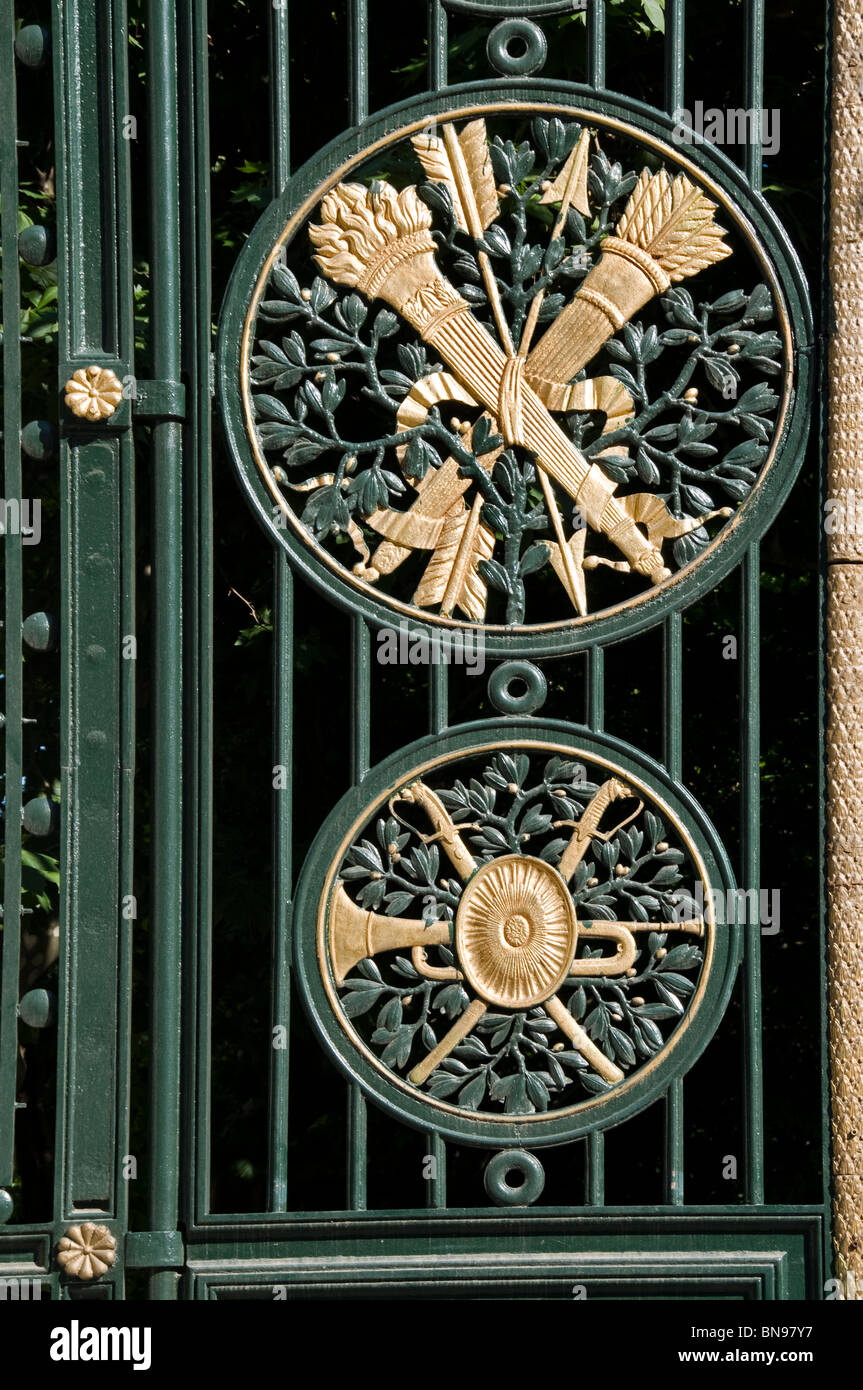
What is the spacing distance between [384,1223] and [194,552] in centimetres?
132

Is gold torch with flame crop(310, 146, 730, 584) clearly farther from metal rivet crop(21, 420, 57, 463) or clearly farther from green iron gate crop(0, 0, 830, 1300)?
metal rivet crop(21, 420, 57, 463)

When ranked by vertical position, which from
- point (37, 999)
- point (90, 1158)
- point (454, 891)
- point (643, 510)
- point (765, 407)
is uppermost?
point (765, 407)

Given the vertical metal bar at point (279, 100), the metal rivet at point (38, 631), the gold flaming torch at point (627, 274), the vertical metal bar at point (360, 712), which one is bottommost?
the vertical metal bar at point (360, 712)

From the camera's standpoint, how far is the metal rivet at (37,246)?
3.39 metres

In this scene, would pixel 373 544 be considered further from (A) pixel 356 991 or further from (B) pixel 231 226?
(A) pixel 356 991

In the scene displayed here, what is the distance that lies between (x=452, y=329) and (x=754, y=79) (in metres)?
0.76

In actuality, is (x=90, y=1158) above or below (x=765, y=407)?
below

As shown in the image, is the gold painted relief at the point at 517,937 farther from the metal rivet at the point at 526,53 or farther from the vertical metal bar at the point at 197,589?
the metal rivet at the point at 526,53

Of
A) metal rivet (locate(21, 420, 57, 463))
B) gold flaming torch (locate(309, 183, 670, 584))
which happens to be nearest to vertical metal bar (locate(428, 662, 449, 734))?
gold flaming torch (locate(309, 183, 670, 584))

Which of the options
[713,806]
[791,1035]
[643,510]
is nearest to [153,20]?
[643,510]

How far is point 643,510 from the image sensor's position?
3328 mm

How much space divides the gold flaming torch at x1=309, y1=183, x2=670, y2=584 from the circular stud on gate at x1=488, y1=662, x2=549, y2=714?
289 mm

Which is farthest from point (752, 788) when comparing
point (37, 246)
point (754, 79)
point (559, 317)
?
point (37, 246)

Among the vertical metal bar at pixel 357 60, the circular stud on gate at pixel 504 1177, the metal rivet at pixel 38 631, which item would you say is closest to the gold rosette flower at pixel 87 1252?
the circular stud on gate at pixel 504 1177
